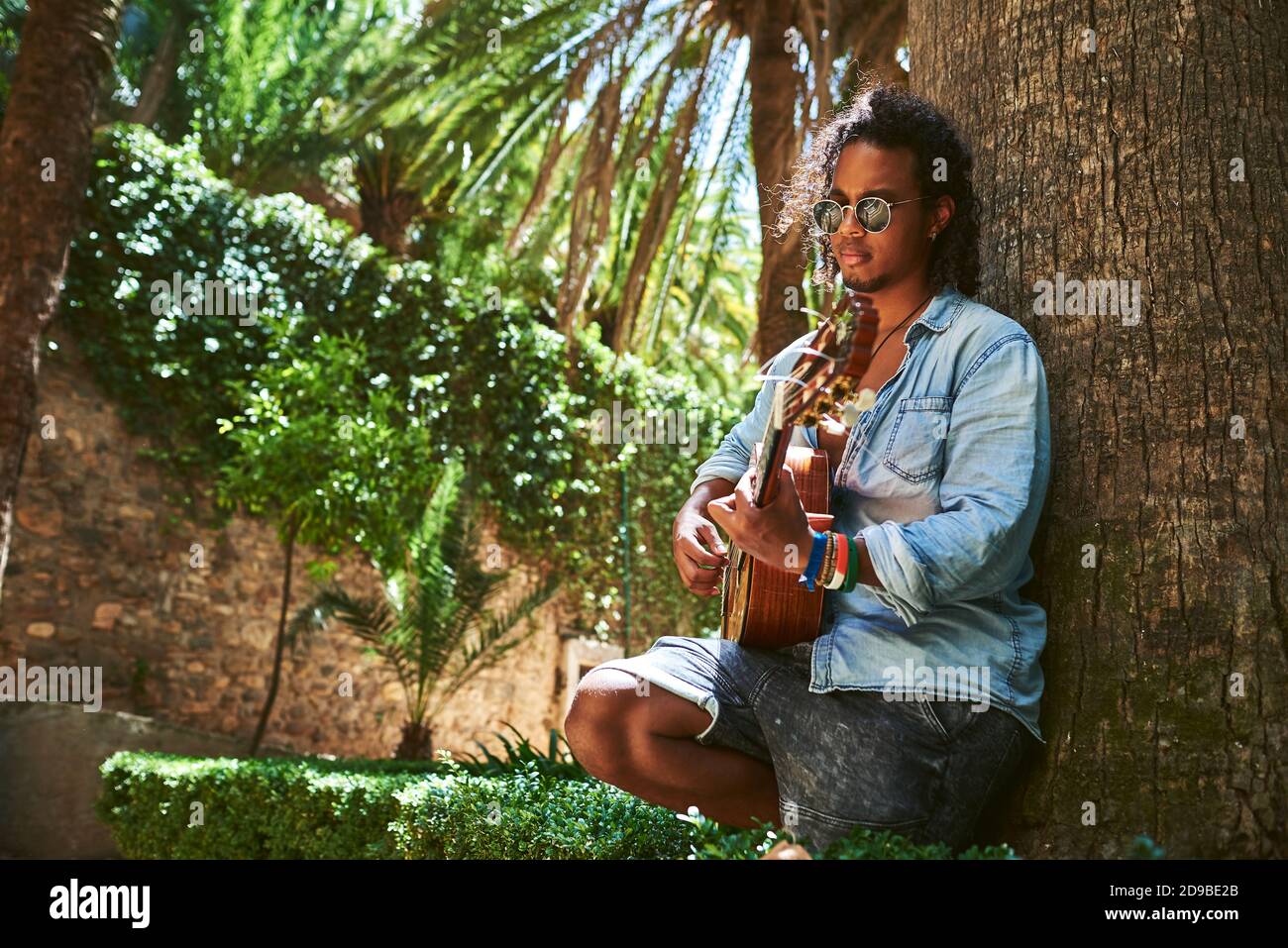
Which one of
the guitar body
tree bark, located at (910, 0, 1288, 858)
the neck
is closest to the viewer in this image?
tree bark, located at (910, 0, 1288, 858)

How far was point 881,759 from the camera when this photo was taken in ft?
6.61

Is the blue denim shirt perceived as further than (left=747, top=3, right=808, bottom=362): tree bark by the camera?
No

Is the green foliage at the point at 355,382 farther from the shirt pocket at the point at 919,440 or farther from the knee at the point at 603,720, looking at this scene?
the shirt pocket at the point at 919,440

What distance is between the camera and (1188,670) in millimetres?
2145

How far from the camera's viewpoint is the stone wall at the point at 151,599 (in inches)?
357

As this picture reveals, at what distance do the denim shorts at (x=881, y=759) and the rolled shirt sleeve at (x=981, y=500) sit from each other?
0.20 meters

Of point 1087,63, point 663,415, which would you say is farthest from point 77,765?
point 1087,63

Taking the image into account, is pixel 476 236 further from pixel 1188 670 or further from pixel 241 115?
pixel 1188 670

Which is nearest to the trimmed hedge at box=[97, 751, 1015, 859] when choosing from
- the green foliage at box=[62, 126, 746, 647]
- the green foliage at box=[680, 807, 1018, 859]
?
the green foliage at box=[680, 807, 1018, 859]

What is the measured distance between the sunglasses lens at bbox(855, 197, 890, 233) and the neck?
5.6 inches

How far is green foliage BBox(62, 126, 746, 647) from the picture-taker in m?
9.05

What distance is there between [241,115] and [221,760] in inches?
588

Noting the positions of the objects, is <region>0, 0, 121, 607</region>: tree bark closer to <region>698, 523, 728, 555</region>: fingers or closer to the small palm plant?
the small palm plant

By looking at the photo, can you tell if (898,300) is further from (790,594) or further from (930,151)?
(790,594)
